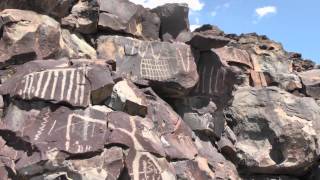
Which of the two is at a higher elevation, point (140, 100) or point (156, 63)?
point (156, 63)

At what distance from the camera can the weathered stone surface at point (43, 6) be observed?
867 centimetres

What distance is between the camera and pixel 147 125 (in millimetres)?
7535

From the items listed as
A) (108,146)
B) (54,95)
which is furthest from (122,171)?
(54,95)

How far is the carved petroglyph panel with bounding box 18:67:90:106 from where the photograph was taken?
7.05 metres

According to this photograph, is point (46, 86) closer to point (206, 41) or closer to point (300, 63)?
point (206, 41)

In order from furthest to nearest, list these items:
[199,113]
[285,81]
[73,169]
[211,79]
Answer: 1. [285,81]
2. [211,79]
3. [199,113]
4. [73,169]

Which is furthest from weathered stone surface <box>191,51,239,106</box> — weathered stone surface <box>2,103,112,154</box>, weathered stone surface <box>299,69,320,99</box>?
weathered stone surface <box>2,103,112,154</box>

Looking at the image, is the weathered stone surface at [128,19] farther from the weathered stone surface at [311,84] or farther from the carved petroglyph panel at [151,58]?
the weathered stone surface at [311,84]

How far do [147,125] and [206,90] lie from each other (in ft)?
7.50

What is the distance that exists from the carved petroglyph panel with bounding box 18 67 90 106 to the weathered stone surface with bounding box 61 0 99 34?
2.06 metres

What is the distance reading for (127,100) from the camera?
753 centimetres

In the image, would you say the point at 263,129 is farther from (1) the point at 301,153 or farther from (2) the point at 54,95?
(2) the point at 54,95

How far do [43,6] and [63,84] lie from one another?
85.5 inches

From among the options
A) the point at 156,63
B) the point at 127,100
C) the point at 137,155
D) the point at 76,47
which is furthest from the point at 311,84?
the point at 137,155
